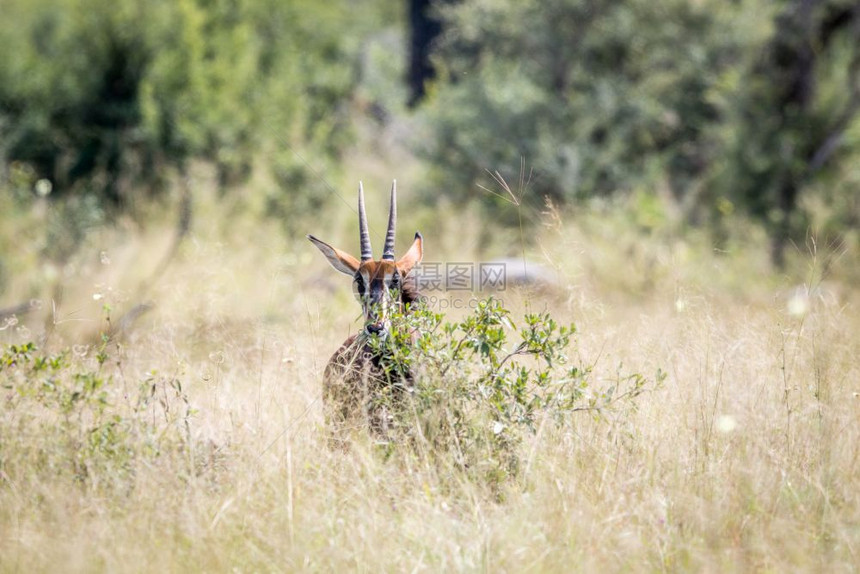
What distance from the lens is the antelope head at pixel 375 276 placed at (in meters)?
4.85

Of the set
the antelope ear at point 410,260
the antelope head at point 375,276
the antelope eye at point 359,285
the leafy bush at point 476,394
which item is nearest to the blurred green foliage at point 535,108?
the antelope ear at point 410,260

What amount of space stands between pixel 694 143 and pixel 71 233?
34.4 ft

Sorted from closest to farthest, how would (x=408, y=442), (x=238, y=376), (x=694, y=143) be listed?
(x=408, y=442), (x=238, y=376), (x=694, y=143)

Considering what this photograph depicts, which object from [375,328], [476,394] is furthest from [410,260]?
[476,394]

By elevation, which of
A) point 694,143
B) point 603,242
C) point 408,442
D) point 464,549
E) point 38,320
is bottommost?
point 464,549

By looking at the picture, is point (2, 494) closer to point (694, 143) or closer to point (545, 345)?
point (545, 345)

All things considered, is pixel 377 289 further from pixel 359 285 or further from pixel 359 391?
pixel 359 391

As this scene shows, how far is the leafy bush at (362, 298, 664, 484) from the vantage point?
453cm

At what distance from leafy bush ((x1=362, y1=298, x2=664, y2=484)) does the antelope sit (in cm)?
9

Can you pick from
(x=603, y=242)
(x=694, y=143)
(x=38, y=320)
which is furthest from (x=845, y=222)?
(x=38, y=320)

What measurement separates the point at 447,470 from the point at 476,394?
474mm

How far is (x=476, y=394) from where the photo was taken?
184 inches

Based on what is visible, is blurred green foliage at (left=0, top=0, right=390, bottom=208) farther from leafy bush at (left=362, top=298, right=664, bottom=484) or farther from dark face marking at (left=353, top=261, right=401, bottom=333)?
leafy bush at (left=362, top=298, right=664, bottom=484)

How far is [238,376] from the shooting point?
584 centimetres
